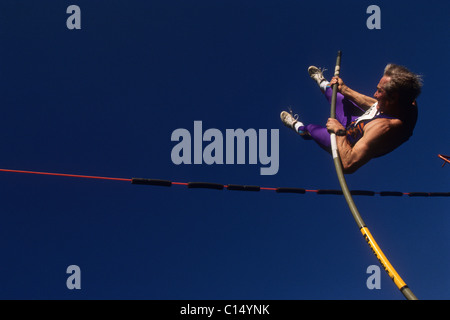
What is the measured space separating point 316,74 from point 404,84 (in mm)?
1931

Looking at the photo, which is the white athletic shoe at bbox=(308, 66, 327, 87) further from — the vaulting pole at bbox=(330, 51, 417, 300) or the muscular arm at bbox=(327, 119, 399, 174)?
the muscular arm at bbox=(327, 119, 399, 174)

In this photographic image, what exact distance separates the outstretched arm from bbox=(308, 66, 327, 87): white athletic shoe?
2.12 ft

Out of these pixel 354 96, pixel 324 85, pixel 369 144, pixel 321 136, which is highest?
pixel 324 85

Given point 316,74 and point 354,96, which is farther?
point 316,74

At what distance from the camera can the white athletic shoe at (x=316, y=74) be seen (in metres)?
5.90

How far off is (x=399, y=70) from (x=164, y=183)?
277 centimetres

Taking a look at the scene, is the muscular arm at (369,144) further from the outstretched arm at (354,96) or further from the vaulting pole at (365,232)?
the outstretched arm at (354,96)

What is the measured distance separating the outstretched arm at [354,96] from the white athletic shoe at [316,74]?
645 millimetres

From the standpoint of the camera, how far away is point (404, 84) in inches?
167

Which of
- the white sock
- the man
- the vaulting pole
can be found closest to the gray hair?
the man

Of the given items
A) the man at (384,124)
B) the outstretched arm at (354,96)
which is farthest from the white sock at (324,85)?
the man at (384,124)

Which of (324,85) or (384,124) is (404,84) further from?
(324,85)

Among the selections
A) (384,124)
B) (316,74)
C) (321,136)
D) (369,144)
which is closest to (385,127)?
(384,124)
